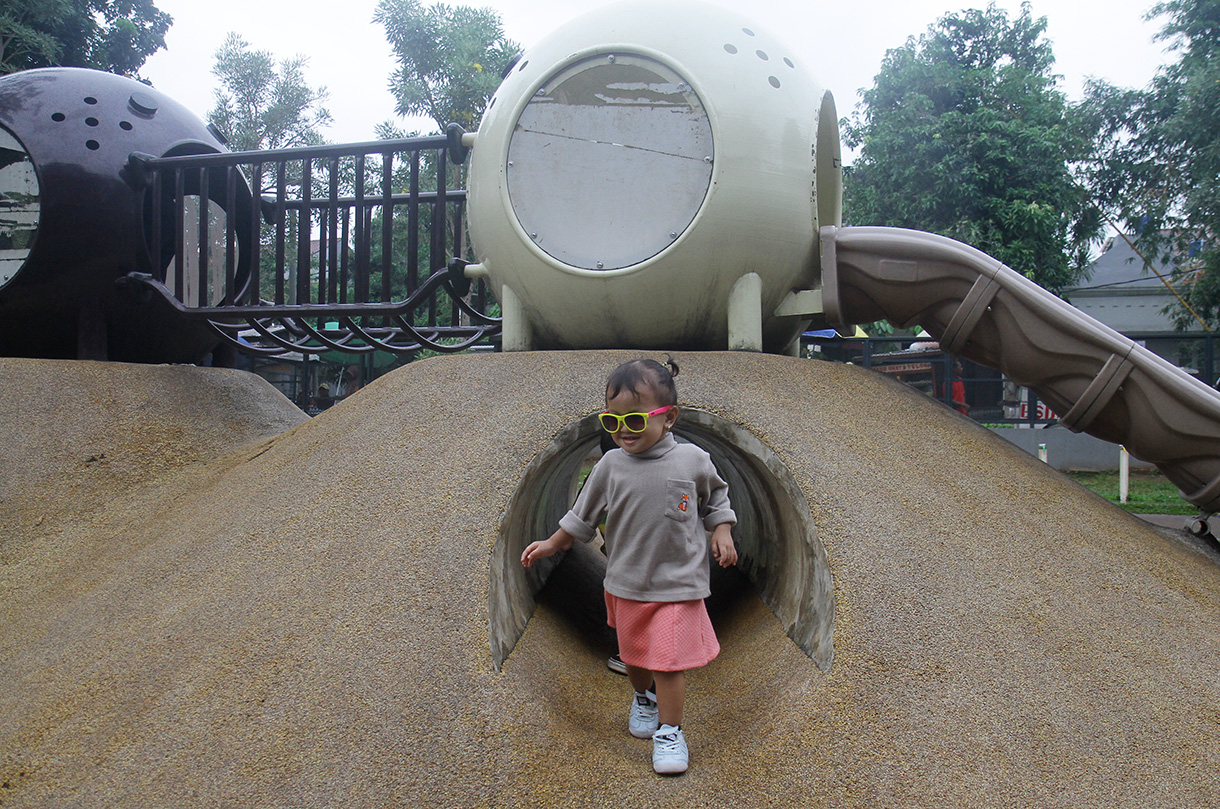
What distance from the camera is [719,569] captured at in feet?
18.5

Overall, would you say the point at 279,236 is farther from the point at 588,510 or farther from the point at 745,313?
the point at 588,510

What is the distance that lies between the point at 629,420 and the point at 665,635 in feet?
2.48

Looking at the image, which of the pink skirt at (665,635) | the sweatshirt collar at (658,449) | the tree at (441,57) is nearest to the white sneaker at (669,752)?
the pink skirt at (665,635)

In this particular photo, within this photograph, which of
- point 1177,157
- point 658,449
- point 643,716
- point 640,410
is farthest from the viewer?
point 1177,157

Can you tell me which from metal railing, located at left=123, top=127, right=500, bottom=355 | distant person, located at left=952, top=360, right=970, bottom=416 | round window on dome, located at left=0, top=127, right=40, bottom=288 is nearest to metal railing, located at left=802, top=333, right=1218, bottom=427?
distant person, located at left=952, top=360, right=970, bottom=416

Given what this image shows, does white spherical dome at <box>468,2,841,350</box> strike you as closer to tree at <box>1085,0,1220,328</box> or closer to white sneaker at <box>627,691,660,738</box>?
white sneaker at <box>627,691,660,738</box>

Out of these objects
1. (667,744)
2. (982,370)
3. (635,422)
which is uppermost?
(635,422)

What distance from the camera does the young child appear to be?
2672 mm

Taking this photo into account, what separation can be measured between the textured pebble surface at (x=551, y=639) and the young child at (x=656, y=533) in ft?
1.16

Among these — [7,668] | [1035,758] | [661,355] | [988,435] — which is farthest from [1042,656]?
[7,668]

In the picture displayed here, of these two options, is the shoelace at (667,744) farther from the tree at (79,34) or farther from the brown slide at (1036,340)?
the tree at (79,34)

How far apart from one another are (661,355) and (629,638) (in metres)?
1.60

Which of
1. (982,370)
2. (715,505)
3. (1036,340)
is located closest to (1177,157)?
(982,370)

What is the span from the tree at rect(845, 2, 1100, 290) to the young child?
15.8 m
